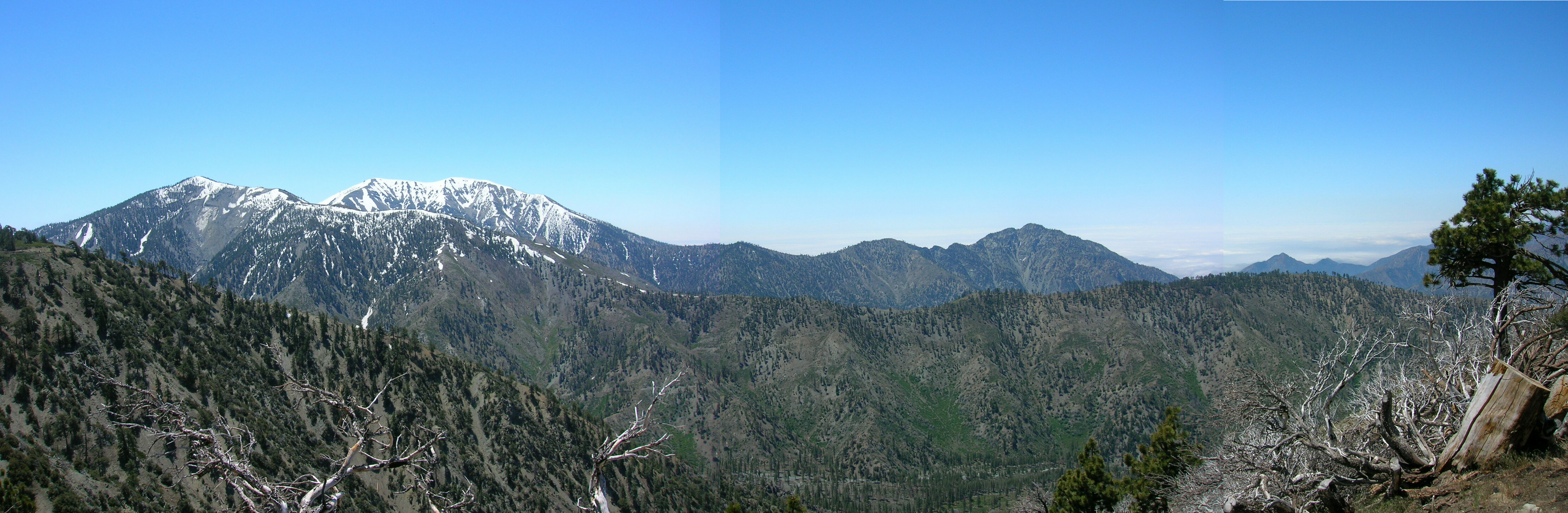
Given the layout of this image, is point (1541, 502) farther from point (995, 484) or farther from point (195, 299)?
point (995, 484)

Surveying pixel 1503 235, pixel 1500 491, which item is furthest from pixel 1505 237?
pixel 1500 491

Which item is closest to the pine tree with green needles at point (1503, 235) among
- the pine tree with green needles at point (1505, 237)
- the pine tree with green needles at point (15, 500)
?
the pine tree with green needles at point (1505, 237)

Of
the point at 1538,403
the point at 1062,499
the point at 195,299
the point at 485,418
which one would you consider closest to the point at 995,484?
the point at 485,418

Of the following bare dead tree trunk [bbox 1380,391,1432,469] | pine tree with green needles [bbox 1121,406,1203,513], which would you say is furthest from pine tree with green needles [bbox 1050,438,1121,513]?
bare dead tree trunk [bbox 1380,391,1432,469]

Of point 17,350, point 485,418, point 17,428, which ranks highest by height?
point 17,350

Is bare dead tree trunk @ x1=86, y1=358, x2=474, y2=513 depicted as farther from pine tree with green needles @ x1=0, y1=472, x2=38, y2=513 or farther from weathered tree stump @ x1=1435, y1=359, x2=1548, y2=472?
pine tree with green needles @ x1=0, y1=472, x2=38, y2=513

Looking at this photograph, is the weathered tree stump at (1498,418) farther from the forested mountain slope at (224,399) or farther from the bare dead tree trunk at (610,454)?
the forested mountain slope at (224,399)
